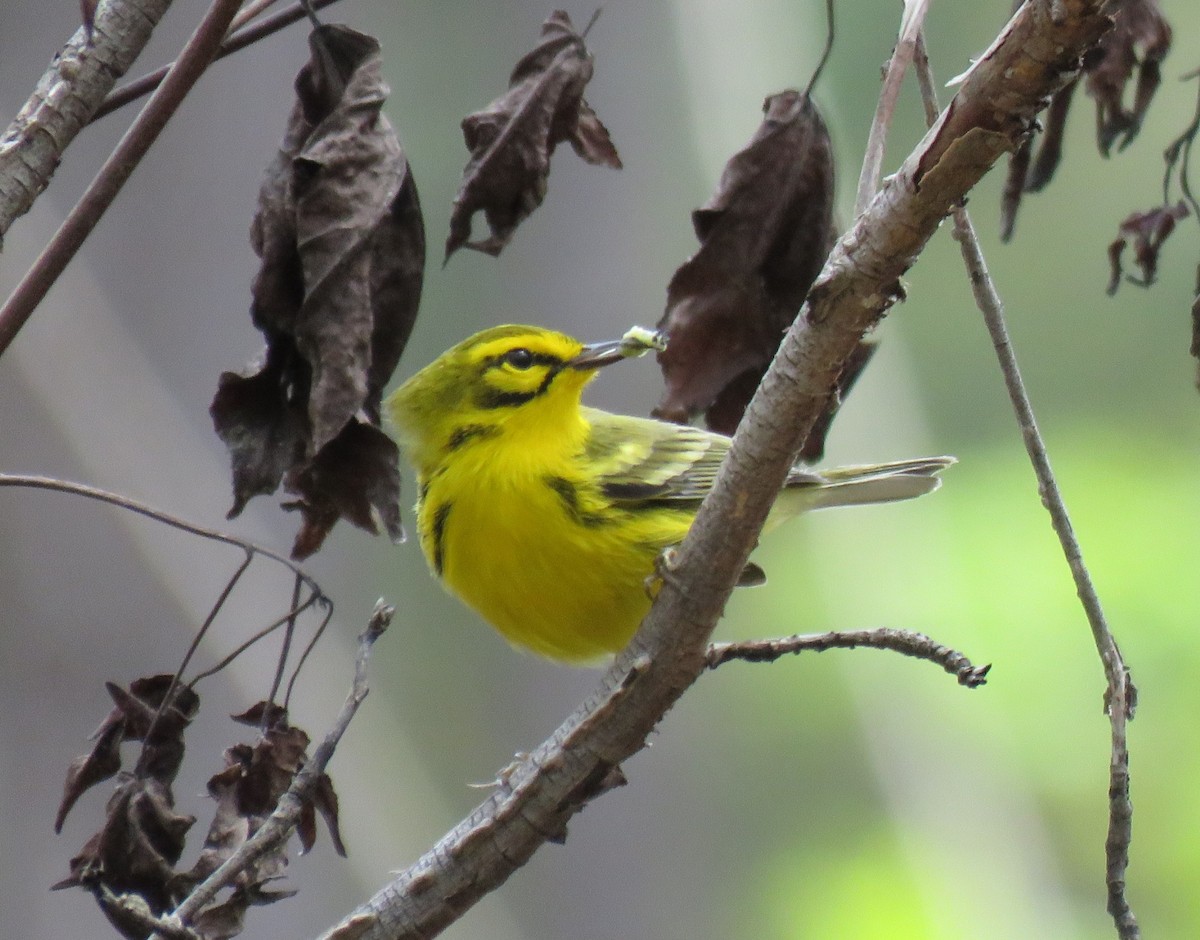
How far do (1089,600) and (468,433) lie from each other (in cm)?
144

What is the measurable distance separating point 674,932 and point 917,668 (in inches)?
60.2

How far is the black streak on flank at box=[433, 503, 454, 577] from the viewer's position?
2.63 m

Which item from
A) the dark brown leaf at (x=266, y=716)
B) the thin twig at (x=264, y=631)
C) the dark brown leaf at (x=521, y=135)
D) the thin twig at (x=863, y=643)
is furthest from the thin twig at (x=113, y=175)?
the thin twig at (x=863, y=643)

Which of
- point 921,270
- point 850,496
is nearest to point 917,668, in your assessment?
point 921,270

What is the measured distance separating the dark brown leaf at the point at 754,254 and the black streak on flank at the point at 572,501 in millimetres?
787

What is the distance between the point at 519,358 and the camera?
2.74m

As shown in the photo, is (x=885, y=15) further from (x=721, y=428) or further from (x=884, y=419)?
(x=721, y=428)

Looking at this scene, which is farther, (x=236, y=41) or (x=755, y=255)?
(x=755, y=255)

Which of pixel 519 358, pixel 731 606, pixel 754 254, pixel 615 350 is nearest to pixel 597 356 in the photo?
pixel 615 350

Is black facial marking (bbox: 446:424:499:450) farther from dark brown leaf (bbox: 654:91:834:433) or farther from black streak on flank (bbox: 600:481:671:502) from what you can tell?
dark brown leaf (bbox: 654:91:834:433)

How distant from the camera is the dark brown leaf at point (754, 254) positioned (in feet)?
5.54

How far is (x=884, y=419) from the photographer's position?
18.1ft

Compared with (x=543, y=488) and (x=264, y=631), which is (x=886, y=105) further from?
(x=543, y=488)

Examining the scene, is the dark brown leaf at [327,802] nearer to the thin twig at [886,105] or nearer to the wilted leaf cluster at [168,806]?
the wilted leaf cluster at [168,806]
